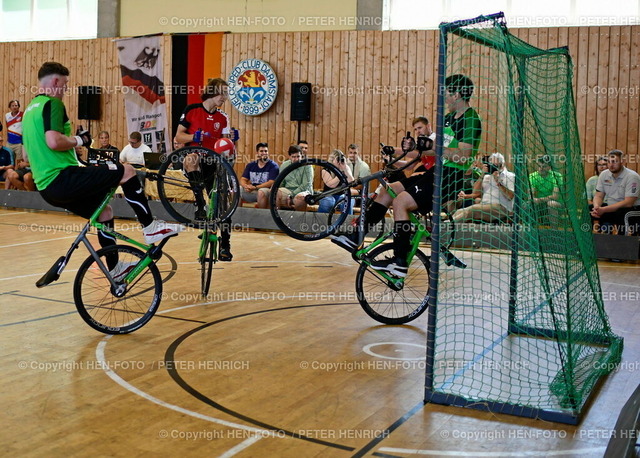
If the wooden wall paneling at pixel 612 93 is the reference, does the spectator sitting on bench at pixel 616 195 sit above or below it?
below

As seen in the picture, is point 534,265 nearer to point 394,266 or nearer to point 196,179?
point 394,266

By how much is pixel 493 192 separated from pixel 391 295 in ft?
12.2

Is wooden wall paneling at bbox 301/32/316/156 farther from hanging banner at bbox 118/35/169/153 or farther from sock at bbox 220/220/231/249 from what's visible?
sock at bbox 220/220/231/249

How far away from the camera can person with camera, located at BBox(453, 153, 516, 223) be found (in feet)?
23.6

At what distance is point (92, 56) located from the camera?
50.8 feet

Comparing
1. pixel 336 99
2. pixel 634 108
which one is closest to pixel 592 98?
pixel 634 108

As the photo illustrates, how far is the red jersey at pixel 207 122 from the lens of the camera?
6.14m

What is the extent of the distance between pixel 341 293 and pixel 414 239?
4.78 ft

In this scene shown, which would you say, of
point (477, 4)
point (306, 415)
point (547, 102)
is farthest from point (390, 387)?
point (477, 4)

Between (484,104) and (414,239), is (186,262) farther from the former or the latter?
(484,104)

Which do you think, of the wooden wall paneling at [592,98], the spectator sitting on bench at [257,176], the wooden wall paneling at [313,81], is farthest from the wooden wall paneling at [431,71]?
the spectator sitting on bench at [257,176]

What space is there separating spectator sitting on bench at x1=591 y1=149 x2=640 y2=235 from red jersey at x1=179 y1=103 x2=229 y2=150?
5.14 metres

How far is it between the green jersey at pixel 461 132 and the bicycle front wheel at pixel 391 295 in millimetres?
820

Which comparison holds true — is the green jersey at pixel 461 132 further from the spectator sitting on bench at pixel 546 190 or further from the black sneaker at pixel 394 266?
the black sneaker at pixel 394 266
